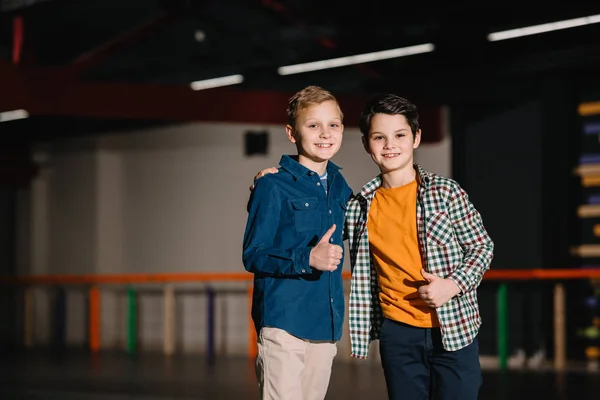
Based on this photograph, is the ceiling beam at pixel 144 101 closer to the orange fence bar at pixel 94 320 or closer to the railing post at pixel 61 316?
the orange fence bar at pixel 94 320

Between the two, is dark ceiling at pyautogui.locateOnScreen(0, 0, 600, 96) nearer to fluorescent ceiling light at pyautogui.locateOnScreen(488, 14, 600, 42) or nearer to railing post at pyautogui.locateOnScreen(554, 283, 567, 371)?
fluorescent ceiling light at pyautogui.locateOnScreen(488, 14, 600, 42)

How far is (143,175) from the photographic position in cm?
1416

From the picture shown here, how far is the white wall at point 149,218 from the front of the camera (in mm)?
13367

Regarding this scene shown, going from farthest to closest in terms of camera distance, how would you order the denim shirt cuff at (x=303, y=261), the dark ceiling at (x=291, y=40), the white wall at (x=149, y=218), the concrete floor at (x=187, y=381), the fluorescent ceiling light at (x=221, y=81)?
the white wall at (x=149, y=218) < the fluorescent ceiling light at (x=221, y=81) < the dark ceiling at (x=291, y=40) < the concrete floor at (x=187, y=381) < the denim shirt cuff at (x=303, y=261)

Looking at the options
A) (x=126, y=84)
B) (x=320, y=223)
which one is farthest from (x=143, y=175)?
→ (x=320, y=223)

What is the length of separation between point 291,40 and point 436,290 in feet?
34.0

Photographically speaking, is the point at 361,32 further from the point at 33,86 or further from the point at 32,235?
the point at 32,235

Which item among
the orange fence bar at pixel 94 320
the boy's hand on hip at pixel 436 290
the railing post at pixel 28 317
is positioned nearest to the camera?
the boy's hand on hip at pixel 436 290

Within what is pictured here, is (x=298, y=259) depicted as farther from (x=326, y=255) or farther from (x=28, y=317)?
(x=28, y=317)

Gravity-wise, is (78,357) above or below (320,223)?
below

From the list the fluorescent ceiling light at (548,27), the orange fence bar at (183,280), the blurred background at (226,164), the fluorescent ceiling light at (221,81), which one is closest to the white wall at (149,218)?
the blurred background at (226,164)

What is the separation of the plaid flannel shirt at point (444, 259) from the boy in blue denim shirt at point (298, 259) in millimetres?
108

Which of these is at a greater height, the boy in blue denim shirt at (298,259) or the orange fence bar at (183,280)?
the boy in blue denim shirt at (298,259)

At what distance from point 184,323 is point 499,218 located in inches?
171
